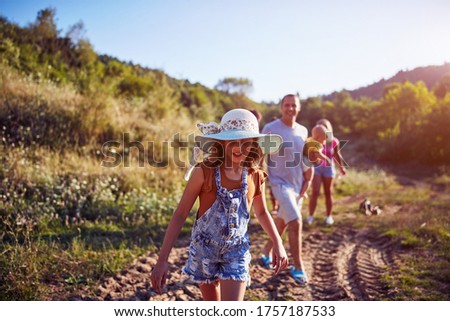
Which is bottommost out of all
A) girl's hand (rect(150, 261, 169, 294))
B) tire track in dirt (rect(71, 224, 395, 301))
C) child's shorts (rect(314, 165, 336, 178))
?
tire track in dirt (rect(71, 224, 395, 301))

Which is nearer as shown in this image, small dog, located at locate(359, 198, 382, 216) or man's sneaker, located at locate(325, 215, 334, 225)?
man's sneaker, located at locate(325, 215, 334, 225)

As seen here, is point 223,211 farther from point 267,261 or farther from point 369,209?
point 369,209

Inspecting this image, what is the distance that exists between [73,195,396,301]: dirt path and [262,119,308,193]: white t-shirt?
1084mm

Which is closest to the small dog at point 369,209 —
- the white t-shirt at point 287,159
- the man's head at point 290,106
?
the white t-shirt at point 287,159

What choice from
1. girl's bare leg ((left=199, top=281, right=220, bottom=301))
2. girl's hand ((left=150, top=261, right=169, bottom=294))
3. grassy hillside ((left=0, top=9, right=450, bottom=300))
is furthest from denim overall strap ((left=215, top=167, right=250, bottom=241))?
grassy hillside ((left=0, top=9, right=450, bottom=300))

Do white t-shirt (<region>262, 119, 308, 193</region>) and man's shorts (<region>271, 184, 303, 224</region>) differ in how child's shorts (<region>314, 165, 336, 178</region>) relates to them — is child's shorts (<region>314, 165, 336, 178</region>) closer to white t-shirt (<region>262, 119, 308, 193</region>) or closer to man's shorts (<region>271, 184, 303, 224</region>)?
white t-shirt (<region>262, 119, 308, 193</region>)

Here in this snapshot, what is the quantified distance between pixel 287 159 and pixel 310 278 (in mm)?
1416

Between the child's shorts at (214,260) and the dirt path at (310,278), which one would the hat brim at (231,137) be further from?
the dirt path at (310,278)

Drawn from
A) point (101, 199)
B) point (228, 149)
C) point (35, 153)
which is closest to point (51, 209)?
point (101, 199)

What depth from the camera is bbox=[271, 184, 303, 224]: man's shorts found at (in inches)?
169

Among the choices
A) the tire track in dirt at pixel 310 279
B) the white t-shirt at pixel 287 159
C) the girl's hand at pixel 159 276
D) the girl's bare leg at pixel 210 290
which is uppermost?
the white t-shirt at pixel 287 159

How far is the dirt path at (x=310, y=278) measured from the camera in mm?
3861

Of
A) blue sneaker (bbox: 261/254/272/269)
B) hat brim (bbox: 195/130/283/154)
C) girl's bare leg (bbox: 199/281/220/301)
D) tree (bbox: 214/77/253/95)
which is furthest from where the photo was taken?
tree (bbox: 214/77/253/95)
